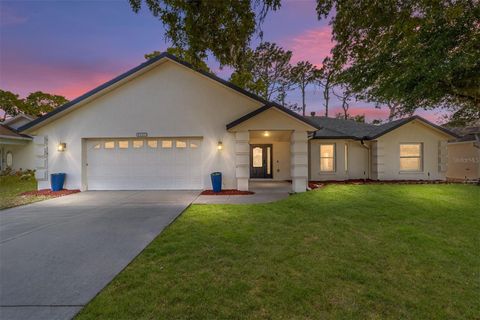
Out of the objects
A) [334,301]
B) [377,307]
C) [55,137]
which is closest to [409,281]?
[377,307]

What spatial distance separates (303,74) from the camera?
95.2 feet

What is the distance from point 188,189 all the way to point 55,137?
694cm

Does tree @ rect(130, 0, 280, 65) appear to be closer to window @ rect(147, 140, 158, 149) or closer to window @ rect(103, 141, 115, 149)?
window @ rect(147, 140, 158, 149)

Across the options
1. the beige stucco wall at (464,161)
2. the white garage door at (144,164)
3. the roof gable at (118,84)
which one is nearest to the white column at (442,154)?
the beige stucco wall at (464,161)

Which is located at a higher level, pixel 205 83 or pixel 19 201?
pixel 205 83

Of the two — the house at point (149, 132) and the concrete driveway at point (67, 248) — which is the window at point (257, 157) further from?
the concrete driveway at point (67, 248)

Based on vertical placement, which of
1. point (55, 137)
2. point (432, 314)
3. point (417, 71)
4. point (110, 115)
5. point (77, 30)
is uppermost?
point (77, 30)

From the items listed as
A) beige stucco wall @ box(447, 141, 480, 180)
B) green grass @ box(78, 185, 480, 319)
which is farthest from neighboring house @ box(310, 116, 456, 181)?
green grass @ box(78, 185, 480, 319)

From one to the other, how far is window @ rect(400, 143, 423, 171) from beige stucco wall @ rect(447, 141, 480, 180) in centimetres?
520

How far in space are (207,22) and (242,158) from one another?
5.53m

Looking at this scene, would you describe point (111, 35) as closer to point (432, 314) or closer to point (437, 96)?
point (432, 314)

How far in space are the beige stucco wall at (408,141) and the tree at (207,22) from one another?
1096cm

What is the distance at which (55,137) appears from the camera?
37.3 ft

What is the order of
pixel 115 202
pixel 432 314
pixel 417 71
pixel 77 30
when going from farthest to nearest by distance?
pixel 77 30 → pixel 417 71 → pixel 115 202 → pixel 432 314
